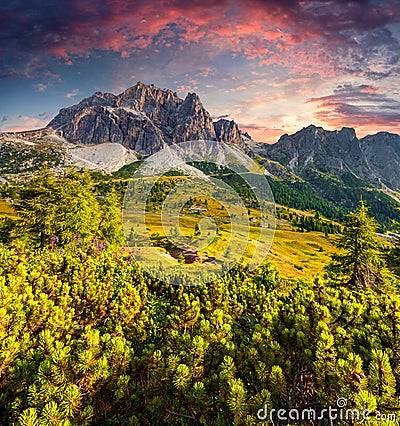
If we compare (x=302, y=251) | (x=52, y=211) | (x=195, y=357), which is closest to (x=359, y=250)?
(x=195, y=357)

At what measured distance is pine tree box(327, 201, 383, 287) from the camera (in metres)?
25.4

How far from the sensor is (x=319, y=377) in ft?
12.6

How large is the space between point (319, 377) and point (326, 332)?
664mm

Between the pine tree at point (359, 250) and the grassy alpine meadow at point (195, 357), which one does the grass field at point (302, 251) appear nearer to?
the pine tree at point (359, 250)

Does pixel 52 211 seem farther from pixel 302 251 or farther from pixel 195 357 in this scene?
pixel 302 251

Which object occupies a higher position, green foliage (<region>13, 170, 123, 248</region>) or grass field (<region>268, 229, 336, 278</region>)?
green foliage (<region>13, 170, 123, 248</region>)

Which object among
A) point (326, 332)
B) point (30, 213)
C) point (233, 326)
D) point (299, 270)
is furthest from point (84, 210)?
point (299, 270)

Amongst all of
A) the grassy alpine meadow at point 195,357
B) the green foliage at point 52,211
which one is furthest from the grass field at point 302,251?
the grassy alpine meadow at point 195,357

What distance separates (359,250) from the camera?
25.6m

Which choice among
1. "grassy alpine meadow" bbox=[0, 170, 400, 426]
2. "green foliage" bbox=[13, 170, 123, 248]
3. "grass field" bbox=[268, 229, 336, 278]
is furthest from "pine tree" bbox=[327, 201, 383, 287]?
"grass field" bbox=[268, 229, 336, 278]

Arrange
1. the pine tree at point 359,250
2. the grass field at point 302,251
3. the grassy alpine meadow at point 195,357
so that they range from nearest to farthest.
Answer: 1. the grassy alpine meadow at point 195,357
2. the pine tree at point 359,250
3. the grass field at point 302,251

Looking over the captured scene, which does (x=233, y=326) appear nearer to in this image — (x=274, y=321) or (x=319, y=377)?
(x=274, y=321)

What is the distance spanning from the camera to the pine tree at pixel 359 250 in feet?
83.4

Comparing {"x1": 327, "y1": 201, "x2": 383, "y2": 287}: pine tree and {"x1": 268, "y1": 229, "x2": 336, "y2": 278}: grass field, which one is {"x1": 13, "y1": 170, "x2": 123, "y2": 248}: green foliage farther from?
{"x1": 268, "y1": 229, "x2": 336, "y2": 278}: grass field
